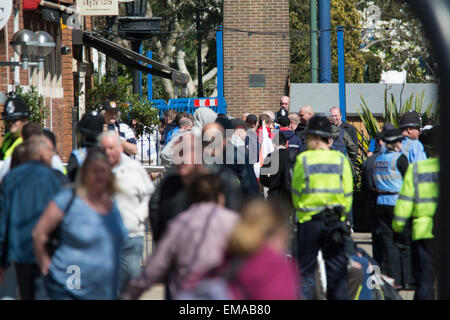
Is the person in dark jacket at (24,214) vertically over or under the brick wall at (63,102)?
under

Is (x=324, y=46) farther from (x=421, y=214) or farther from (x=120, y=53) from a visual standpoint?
(x=421, y=214)

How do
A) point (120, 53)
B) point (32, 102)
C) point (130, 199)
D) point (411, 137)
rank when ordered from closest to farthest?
1. point (130, 199)
2. point (411, 137)
3. point (32, 102)
4. point (120, 53)

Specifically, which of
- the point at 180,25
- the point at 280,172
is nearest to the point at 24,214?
the point at 280,172

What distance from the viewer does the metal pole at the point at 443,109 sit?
3.16 meters

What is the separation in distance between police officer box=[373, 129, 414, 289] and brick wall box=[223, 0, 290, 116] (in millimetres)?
14781

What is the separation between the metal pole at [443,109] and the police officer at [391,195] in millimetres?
5489

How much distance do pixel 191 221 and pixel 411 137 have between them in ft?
19.4

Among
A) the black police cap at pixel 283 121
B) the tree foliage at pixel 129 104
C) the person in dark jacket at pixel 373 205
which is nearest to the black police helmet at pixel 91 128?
the person in dark jacket at pixel 373 205

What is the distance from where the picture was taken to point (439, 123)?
126 inches

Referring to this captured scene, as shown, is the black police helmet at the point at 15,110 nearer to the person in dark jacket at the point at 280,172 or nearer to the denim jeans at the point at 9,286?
the denim jeans at the point at 9,286

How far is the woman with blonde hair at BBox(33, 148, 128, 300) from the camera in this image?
5445 mm

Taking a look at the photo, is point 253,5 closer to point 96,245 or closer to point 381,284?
point 381,284

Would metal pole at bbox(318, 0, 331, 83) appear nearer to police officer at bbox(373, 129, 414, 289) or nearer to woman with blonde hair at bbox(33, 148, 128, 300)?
police officer at bbox(373, 129, 414, 289)

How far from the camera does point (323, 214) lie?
6.98 metres
